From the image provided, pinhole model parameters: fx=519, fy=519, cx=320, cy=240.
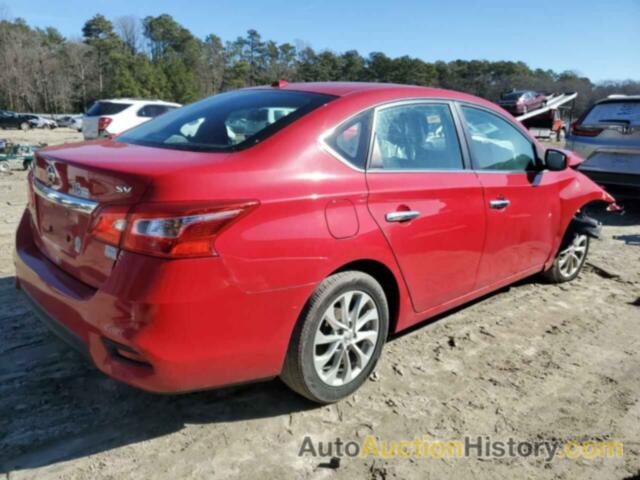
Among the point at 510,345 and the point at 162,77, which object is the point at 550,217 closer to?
the point at 510,345

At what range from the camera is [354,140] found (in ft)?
8.93

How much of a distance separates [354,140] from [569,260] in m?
3.03

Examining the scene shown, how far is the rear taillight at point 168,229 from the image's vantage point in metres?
2.06

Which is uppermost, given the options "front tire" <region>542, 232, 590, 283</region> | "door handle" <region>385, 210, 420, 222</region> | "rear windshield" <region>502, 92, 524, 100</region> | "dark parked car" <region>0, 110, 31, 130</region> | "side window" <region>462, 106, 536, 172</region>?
"rear windshield" <region>502, 92, 524, 100</region>

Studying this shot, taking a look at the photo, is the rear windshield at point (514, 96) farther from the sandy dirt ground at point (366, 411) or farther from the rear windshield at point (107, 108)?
the sandy dirt ground at point (366, 411)

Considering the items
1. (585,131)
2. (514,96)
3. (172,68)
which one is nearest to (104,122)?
(585,131)

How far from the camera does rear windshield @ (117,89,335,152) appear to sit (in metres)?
2.58

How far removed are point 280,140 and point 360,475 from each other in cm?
156

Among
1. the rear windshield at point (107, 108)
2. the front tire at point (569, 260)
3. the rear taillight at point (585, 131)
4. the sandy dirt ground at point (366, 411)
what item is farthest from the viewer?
the rear windshield at point (107, 108)

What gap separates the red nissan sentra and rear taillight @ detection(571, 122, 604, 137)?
498cm

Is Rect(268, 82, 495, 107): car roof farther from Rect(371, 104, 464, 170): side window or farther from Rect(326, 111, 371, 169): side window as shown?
Rect(326, 111, 371, 169): side window

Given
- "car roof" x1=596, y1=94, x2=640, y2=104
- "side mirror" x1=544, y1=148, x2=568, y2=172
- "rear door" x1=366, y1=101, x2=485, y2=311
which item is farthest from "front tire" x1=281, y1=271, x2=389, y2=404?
"car roof" x1=596, y1=94, x2=640, y2=104

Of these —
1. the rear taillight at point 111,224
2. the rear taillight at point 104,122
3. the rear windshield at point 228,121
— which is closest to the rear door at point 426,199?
the rear windshield at point 228,121

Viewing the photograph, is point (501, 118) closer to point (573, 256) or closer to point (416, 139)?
point (416, 139)
